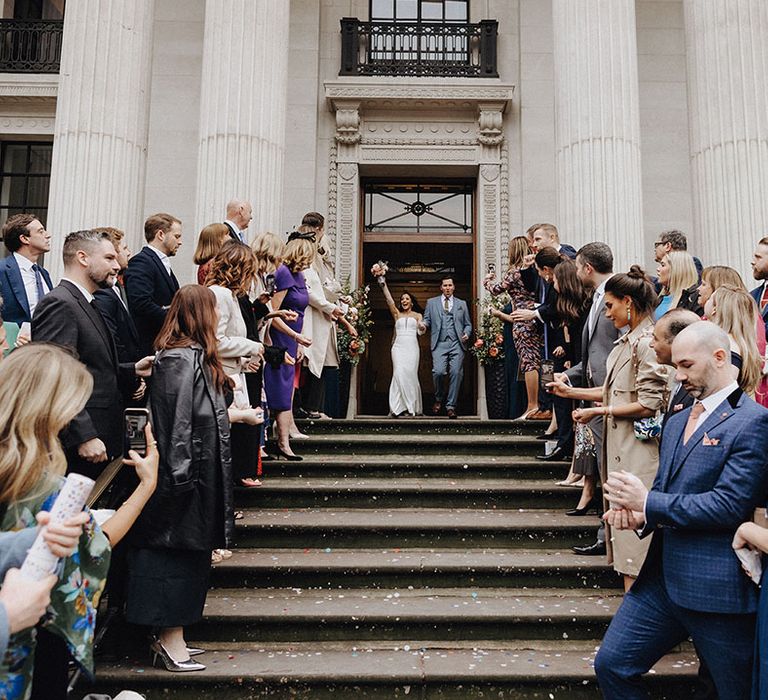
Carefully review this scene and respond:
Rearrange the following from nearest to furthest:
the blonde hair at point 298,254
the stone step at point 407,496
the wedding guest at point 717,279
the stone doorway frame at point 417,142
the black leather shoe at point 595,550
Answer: the wedding guest at point 717,279 → the black leather shoe at point 595,550 → the stone step at point 407,496 → the blonde hair at point 298,254 → the stone doorway frame at point 417,142

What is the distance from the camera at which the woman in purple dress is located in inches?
245

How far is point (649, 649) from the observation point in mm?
2795

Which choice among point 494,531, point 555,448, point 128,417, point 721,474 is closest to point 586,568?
point 494,531

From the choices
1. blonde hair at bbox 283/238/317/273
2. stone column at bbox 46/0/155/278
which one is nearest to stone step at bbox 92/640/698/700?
blonde hair at bbox 283/238/317/273

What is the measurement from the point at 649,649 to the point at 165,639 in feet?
8.13

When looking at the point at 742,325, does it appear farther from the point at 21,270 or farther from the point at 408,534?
the point at 21,270

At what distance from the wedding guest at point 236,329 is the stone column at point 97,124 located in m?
4.29

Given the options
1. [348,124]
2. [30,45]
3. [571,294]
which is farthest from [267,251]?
[30,45]

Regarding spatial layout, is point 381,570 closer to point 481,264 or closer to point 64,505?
point 64,505

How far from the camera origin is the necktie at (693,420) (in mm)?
2822

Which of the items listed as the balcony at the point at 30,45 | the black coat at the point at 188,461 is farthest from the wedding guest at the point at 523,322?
the balcony at the point at 30,45

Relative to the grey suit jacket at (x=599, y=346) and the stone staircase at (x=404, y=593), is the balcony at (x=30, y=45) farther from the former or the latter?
the grey suit jacket at (x=599, y=346)

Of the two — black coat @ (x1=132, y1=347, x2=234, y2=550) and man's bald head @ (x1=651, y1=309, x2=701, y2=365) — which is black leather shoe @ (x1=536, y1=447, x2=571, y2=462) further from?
black coat @ (x1=132, y1=347, x2=234, y2=550)

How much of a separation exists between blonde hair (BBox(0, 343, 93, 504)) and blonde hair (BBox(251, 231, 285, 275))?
390 centimetres
